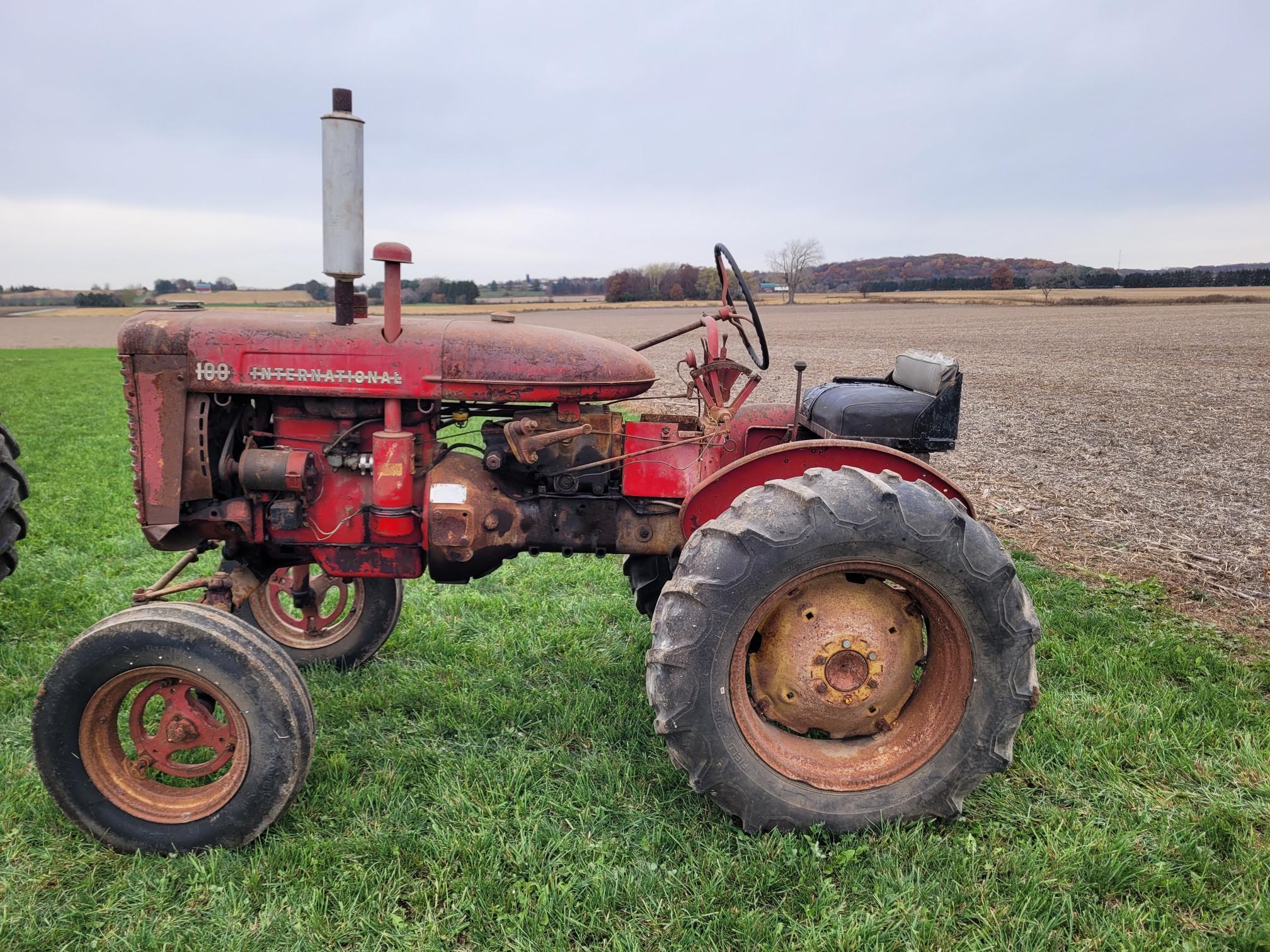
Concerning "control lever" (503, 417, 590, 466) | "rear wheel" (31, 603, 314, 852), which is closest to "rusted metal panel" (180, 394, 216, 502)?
"rear wheel" (31, 603, 314, 852)

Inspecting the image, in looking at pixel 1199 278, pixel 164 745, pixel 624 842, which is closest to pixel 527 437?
pixel 624 842

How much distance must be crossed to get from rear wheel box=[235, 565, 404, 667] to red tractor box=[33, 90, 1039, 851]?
572mm

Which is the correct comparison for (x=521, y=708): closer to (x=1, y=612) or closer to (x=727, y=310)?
(x=727, y=310)

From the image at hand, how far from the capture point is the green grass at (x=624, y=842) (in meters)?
2.25

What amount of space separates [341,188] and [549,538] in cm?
147

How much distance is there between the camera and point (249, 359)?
2869 millimetres

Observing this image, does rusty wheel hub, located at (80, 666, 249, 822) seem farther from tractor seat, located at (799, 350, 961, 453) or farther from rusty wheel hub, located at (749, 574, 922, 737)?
tractor seat, located at (799, 350, 961, 453)

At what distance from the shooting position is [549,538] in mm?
3201

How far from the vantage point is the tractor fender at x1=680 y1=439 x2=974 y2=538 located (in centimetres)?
291

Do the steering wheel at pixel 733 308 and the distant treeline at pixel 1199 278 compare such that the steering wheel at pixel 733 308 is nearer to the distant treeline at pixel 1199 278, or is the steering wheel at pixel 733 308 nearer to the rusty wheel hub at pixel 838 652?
the rusty wheel hub at pixel 838 652

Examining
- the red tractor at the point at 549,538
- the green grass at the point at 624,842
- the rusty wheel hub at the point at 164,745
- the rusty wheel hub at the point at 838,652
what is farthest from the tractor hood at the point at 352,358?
the green grass at the point at 624,842

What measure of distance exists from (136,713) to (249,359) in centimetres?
126

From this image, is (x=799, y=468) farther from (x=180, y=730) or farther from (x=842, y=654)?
(x=180, y=730)

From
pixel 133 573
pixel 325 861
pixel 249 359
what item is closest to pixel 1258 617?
pixel 325 861
